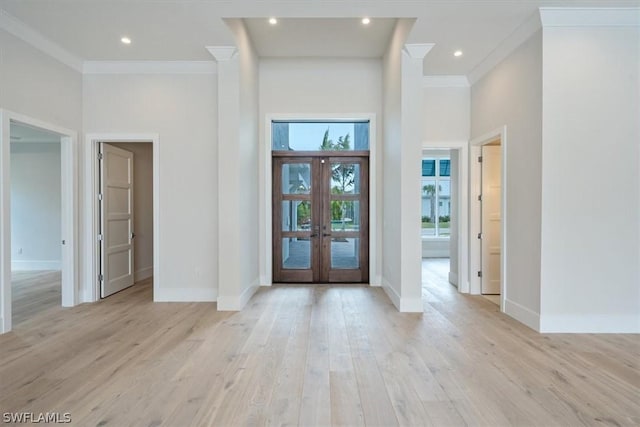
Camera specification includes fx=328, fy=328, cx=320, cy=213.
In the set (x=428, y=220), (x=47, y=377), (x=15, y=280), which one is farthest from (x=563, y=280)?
(x=15, y=280)

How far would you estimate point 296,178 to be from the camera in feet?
18.3

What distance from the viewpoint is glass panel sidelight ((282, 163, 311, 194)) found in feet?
18.2

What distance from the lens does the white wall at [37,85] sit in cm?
348

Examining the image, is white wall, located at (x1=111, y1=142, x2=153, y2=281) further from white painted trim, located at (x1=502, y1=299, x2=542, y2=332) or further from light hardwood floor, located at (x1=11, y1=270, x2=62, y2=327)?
white painted trim, located at (x1=502, y1=299, x2=542, y2=332)

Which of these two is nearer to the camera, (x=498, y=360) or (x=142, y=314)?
(x=498, y=360)

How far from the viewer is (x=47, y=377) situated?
97.7 inches

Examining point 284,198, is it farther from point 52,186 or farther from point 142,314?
point 52,186

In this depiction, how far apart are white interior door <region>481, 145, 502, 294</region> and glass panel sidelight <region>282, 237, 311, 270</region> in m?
2.74

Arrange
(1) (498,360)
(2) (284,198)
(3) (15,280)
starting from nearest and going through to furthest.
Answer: (1) (498,360) < (2) (284,198) < (3) (15,280)

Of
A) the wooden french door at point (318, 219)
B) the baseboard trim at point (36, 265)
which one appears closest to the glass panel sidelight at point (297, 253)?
the wooden french door at point (318, 219)

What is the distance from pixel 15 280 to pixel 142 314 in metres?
4.06

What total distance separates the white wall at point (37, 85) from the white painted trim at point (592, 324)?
606 cm

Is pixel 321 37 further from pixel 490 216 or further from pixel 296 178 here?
pixel 490 216

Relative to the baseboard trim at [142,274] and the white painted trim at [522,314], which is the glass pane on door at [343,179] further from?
the baseboard trim at [142,274]
